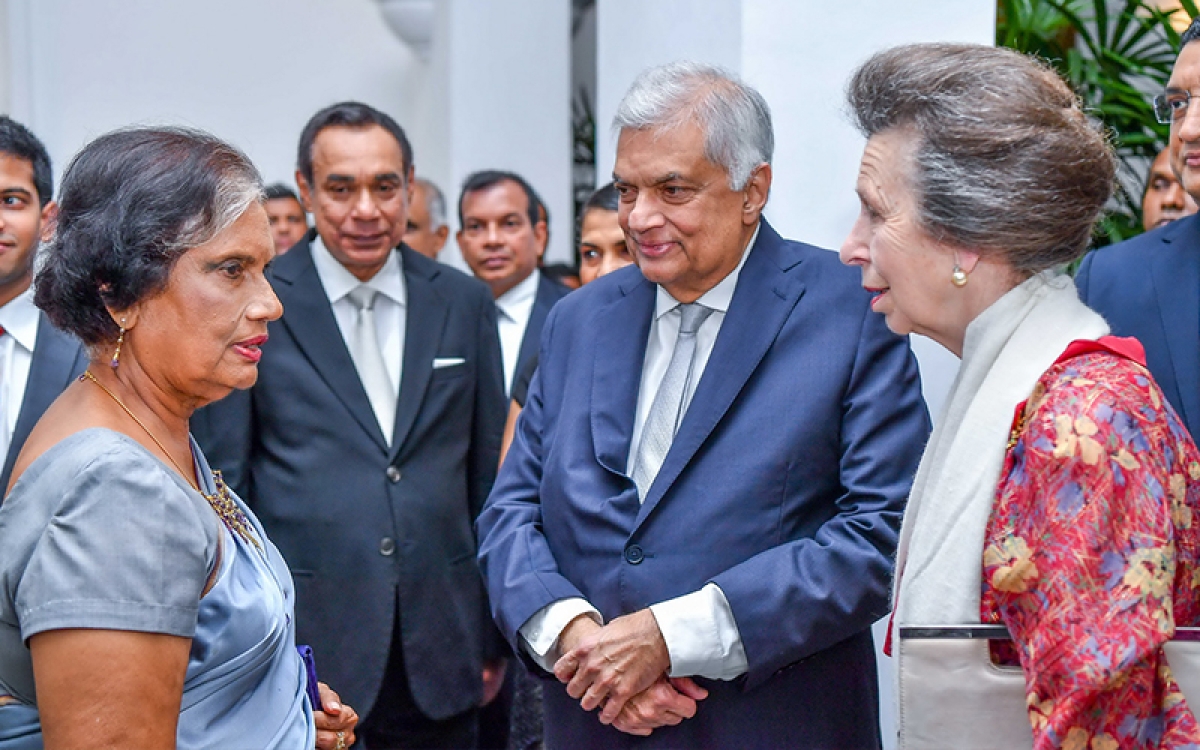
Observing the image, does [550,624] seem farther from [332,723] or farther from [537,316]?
[537,316]

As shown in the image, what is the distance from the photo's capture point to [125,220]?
1.84 meters

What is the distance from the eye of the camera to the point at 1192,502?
68.2 inches

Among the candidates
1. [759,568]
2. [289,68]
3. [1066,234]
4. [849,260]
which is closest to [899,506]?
[759,568]

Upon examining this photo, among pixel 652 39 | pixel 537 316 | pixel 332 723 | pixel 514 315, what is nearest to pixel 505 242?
pixel 514 315

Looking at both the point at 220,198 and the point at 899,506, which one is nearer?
the point at 220,198

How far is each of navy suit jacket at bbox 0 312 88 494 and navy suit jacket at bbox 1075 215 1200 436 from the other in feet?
7.18

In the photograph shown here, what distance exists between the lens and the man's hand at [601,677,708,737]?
2.27m

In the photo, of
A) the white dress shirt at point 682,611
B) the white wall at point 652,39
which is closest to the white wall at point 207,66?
the white wall at point 652,39

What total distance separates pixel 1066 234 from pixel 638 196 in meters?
0.93

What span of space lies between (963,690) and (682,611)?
2.02 feet

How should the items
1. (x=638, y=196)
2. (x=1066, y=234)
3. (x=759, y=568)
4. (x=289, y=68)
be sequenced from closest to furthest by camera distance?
(x=1066, y=234), (x=759, y=568), (x=638, y=196), (x=289, y=68)

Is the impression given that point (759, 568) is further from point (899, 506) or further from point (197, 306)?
point (197, 306)

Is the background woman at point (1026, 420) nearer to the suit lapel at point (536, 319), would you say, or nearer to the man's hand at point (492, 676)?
the man's hand at point (492, 676)

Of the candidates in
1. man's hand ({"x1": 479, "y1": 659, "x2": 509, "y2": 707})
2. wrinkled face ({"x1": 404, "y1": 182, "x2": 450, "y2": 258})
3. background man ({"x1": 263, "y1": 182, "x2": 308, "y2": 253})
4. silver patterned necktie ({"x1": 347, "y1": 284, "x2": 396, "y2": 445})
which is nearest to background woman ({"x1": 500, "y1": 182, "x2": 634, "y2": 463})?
silver patterned necktie ({"x1": 347, "y1": 284, "x2": 396, "y2": 445})
